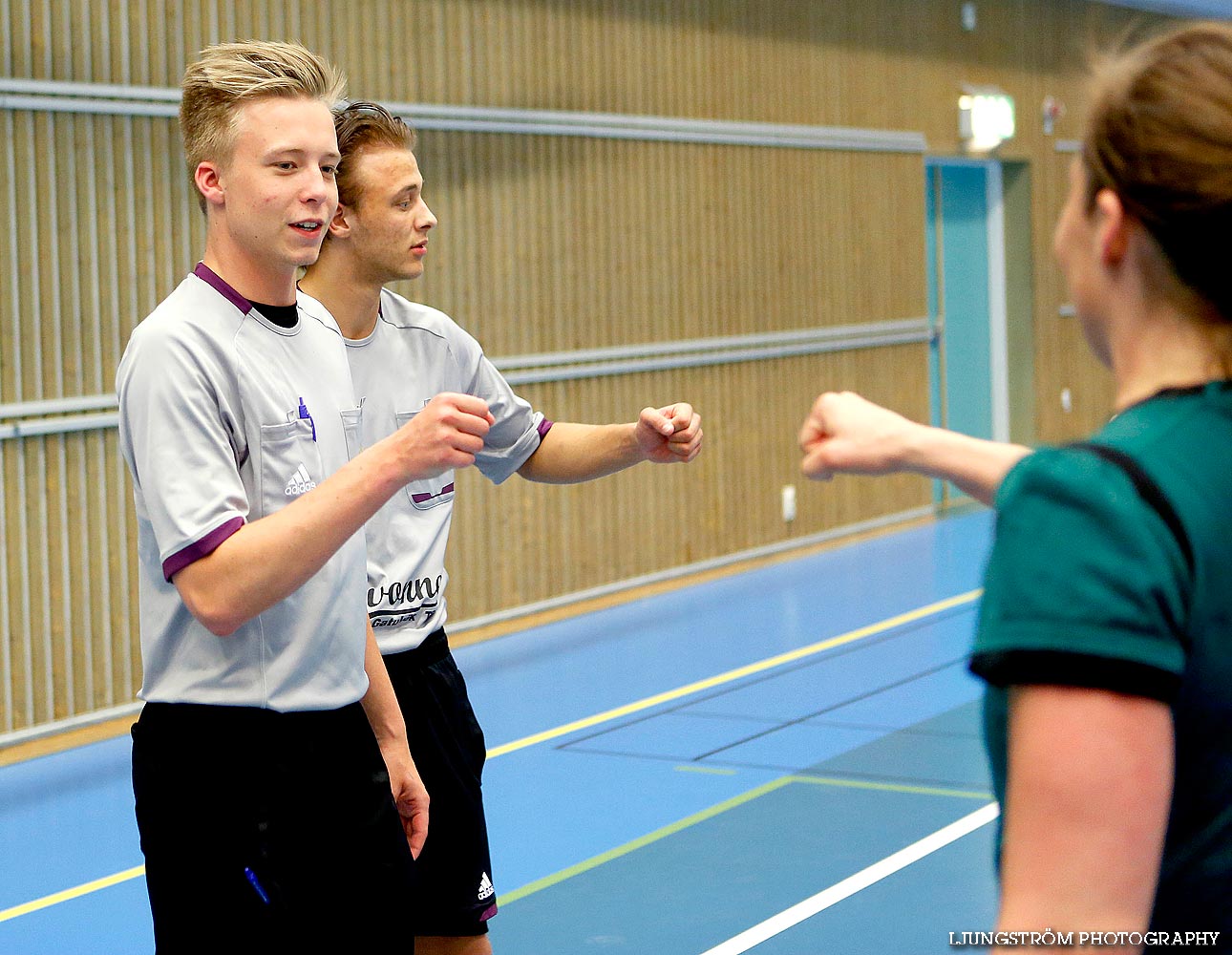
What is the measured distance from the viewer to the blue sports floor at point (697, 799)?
4.19 m

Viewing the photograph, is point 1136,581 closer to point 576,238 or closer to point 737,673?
point 737,673

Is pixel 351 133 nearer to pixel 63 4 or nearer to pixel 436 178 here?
pixel 63 4

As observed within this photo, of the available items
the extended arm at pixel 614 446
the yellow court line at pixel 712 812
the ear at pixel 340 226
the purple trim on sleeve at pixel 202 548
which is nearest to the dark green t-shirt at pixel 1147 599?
the purple trim on sleeve at pixel 202 548

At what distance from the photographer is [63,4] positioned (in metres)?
6.31

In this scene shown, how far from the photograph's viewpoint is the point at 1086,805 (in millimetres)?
996

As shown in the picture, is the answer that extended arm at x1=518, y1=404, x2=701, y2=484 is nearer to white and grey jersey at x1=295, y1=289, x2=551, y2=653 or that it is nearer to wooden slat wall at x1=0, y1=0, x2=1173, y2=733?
white and grey jersey at x1=295, y1=289, x2=551, y2=653

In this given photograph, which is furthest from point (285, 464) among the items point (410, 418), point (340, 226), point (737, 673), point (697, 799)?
point (737, 673)

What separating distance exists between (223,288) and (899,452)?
120cm

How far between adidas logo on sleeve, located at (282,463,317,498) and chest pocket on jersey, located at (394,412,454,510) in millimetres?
844

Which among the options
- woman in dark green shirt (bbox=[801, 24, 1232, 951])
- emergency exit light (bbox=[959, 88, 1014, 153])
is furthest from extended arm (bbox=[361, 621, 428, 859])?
emergency exit light (bbox=[959, 88, 1014, 153])

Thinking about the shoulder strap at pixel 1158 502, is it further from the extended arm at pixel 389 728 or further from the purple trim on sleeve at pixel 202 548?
the extended arm at pixel 389 728

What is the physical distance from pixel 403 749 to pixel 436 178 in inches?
230

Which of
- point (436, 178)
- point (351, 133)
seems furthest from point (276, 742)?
point (436, 178)

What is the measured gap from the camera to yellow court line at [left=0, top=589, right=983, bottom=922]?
14.9 ft
